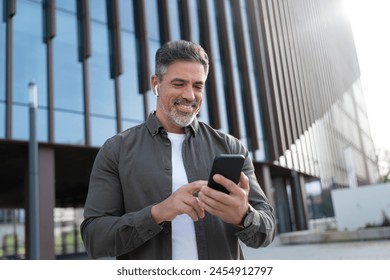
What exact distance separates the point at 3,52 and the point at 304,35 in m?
21.3

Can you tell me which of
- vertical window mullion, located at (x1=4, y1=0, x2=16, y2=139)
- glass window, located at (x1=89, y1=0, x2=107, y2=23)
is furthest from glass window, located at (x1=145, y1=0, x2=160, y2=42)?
vertical window mullion, located at (x1=4, y1=0, x2=16, y2=139)

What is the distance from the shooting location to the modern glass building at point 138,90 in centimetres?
1094

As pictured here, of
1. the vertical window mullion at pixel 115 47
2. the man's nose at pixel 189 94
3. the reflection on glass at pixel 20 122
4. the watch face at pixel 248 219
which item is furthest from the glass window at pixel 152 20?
the watch face at pixel 248 219

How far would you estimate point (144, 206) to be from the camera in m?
1.49

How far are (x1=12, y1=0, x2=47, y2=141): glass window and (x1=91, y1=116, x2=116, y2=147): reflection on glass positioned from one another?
141 centimetres

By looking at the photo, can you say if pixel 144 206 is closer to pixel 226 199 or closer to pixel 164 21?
pixel 226 199

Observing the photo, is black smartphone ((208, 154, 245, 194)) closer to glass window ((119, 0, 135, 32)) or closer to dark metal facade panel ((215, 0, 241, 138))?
glass window ((119, 0, 135, 32))

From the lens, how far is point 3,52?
33.5 feet

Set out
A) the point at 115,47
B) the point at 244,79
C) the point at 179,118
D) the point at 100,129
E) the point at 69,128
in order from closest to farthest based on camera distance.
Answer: the point at 179,118
the point at 69,128
the point at 100,129
the point at 115,47
the point at 244,79

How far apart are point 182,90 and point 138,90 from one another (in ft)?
38.4

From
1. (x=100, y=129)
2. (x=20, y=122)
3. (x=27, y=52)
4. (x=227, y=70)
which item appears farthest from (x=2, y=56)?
(x=227, y=70)

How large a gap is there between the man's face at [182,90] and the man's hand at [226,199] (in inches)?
16.8

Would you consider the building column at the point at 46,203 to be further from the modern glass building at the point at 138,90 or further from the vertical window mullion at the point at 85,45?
the vertical window mullion at the point at 85,45

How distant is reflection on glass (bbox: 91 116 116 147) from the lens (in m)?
11.7
